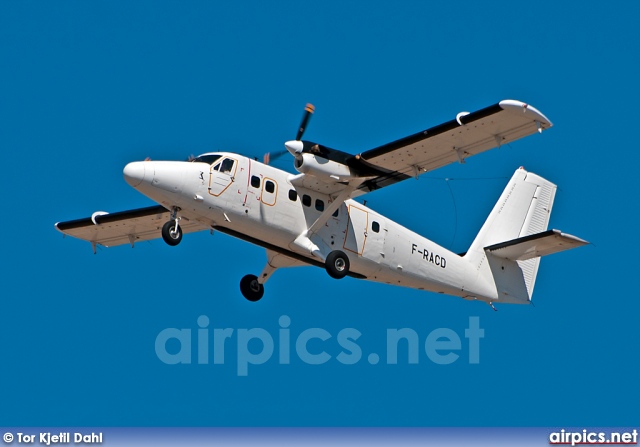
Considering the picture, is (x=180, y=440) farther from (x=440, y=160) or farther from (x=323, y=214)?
(x=440, y=160)

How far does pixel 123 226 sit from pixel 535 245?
27.3 feet

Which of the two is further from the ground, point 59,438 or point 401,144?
point 401,144

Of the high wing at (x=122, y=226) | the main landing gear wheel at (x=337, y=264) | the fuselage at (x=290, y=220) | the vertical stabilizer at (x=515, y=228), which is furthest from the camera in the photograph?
the vertical stabilizer at (x=515, y=228)

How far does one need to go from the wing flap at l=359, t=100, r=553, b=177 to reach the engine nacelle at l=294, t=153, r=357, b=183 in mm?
Result: 443

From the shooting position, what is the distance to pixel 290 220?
71.3ft

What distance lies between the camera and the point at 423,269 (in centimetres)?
2344

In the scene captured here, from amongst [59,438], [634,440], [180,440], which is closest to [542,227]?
[634,440]

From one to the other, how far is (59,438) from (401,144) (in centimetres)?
860

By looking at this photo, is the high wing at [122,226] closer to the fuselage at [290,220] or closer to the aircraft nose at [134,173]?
the fuselage at [290,220]

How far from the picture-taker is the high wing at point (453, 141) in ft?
66.7

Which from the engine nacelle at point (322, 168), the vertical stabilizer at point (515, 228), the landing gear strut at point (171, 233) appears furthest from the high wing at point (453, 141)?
the landing gear strut at point (171, 233)

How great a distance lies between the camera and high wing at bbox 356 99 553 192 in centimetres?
2034

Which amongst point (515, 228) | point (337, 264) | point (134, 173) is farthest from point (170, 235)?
point (515, 228)

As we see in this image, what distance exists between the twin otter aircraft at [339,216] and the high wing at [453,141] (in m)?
Result: 0.02
